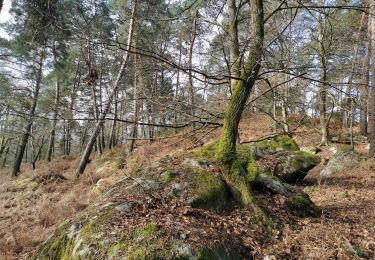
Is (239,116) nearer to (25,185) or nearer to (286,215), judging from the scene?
(286,215)

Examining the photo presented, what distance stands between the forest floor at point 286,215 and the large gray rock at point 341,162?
28 cm

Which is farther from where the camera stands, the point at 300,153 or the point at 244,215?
the point at 300,153

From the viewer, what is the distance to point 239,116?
3951mm

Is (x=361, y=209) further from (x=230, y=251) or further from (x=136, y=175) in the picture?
(x=136, y=175)

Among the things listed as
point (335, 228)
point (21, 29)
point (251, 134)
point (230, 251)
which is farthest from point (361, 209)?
point (21, 29)

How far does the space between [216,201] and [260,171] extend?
1.46 meters

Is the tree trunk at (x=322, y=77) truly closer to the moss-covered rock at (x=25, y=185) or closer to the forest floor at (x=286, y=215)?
the forest floor at (x=286, y=215)

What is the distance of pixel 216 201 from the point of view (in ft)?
12.3

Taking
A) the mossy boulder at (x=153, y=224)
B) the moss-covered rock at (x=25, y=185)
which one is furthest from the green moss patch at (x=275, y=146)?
the moss-covered rock at (x=25, y=185)

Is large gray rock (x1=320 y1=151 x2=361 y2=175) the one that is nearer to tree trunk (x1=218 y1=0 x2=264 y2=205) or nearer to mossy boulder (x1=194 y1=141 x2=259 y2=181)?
mossy boulder (x1=194 y1=141 x2=259 y2=181)

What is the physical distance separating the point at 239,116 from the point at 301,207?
1774 millimetres

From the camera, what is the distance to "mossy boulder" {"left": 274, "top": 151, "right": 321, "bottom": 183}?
7.51 metres

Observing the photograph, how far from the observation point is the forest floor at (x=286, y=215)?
10.7ft

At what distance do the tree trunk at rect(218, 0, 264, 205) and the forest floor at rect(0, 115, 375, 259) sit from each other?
356 millimetres
